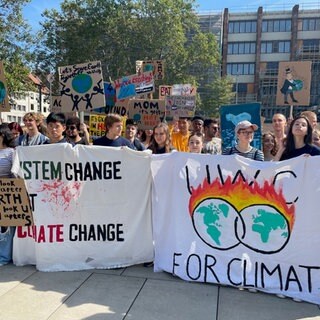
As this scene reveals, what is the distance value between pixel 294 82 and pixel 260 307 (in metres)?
4.81

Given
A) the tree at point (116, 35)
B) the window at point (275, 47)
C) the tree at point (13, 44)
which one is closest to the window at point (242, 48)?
the window at point (275, 47)

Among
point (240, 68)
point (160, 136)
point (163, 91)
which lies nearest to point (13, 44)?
point (163, 91)

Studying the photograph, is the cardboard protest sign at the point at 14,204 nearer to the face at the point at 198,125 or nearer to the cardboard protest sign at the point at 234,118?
the cardboard protest sign at the point at 234,118

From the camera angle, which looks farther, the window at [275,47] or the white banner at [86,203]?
the window at [275,47]

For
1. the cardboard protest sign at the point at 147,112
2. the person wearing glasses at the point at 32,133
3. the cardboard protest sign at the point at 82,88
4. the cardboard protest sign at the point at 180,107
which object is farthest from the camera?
the cardboard protest sign at the point at 180,107

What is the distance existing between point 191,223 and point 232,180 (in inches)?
24.8

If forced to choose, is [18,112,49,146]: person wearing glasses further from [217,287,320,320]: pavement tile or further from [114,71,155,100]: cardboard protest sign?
[114,71,155,100]: cardboard protest sign

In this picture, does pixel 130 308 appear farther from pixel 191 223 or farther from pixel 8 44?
pixel 8 44

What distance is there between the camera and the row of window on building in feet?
170

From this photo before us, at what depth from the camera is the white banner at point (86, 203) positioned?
4.09 m

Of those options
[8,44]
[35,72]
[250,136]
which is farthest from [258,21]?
[250,136]

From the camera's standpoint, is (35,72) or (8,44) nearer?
(8,44)

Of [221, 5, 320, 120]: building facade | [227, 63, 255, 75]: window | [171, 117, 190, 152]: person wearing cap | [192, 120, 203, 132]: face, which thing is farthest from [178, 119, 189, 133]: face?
[227, 63, 255, 75]: window

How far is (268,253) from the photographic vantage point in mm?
3570
